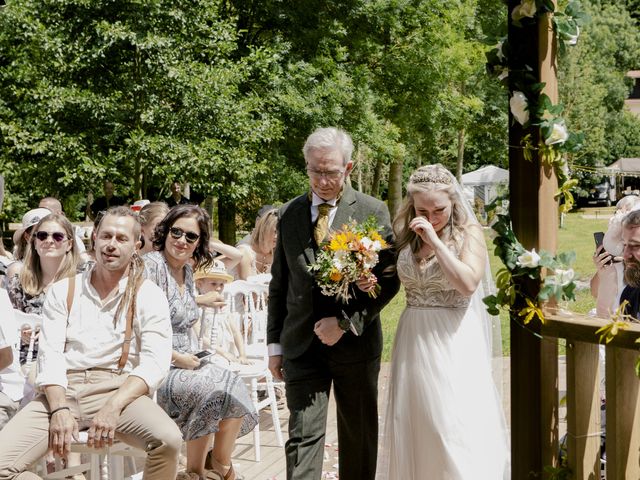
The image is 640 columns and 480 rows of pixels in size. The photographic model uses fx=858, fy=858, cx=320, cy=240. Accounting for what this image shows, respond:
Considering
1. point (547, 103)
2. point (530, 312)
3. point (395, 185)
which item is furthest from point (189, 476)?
point (395, 185)

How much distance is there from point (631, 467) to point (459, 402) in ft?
4.08

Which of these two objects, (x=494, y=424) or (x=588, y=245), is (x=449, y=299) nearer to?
(x=494, y=424)

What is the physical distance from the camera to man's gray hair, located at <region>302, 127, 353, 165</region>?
14.3ft

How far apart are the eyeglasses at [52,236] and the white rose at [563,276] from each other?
12.9ft

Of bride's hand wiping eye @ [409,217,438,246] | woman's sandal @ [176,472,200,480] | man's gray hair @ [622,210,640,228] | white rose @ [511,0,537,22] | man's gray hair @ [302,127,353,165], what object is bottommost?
woman's sandal @ [176,472,200,480]

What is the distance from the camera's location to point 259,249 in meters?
8.87

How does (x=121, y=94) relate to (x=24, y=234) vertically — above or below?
above

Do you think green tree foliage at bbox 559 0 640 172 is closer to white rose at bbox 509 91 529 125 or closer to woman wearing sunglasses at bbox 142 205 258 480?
woman wearing sunglasses at bbox 142 205 258 480

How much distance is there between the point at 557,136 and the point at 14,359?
3.73m

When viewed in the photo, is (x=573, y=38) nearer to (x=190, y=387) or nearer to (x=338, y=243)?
(x=338, y=243)

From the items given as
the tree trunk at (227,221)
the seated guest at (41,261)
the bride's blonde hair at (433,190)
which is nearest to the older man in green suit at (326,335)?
the bride's blonde hair at (433,190)

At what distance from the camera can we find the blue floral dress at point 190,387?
213 inches

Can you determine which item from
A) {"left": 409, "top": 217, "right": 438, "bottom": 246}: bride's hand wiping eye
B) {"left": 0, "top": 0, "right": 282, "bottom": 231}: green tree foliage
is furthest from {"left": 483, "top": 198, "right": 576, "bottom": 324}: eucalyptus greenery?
{"left": 0, "top": 0, "right": 282, "bottom": 231}: green tree foliage

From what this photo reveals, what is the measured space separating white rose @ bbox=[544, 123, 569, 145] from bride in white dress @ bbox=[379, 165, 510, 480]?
97 centimetres
